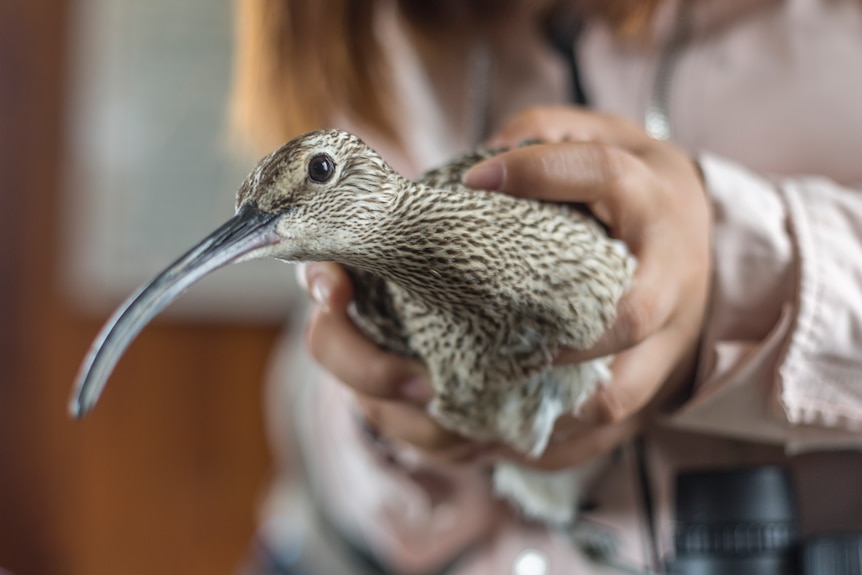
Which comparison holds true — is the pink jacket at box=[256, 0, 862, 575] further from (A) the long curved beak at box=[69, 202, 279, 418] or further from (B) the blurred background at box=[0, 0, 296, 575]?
(B) the blurred background at box=[0, 0, 296, 575]

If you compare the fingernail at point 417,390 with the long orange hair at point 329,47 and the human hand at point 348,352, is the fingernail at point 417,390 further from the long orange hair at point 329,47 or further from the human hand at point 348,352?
the long orange hair at point 329,47

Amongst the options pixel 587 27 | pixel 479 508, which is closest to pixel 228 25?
pixel 587 27

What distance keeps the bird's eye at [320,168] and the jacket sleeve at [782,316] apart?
0.29 metres

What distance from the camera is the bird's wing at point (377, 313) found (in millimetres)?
421

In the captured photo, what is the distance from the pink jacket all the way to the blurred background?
26.7 inches

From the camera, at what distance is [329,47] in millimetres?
624

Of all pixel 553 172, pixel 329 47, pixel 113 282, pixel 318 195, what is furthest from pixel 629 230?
pixel 113 282

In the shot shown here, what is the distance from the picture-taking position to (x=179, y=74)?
1.44 m

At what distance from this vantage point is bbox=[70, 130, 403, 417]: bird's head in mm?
297

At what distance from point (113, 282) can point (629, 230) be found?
1219mm

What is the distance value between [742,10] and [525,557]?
0.47 m

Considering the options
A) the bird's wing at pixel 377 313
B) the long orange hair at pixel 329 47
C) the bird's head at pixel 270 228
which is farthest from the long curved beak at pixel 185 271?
the long orange hair at pixel 329 47

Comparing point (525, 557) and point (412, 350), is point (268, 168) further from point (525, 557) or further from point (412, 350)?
point (525, 557)

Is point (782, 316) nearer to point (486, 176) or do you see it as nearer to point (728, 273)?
point (728, 273)
